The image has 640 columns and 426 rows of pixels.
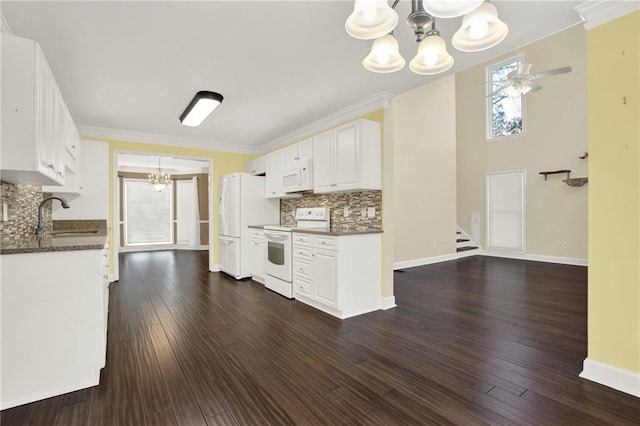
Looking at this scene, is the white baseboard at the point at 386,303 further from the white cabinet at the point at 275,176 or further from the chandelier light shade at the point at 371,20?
the chandelier light shade at the point at 371,20

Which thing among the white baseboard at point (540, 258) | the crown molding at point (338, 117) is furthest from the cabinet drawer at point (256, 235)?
the white baseboard at point (540, 258)

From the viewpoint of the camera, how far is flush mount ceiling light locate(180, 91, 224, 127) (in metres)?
3.47

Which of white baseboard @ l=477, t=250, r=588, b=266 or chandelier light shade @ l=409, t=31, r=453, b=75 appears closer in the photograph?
chandelier light shade @ l=409, t=31, r=453, b=75

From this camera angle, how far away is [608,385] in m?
1.99

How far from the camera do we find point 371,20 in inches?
59.9

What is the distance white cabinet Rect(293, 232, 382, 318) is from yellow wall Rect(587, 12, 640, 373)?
6.36ft

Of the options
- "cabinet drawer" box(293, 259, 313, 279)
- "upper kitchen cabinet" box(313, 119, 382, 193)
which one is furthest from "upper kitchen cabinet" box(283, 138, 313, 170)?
"cabinet drawer" box(293, 259, 313, 279)

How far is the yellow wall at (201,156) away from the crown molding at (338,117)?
0.89 m

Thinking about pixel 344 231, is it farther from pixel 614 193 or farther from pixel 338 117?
pixel 614 193

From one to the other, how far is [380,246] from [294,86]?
82.0 inches

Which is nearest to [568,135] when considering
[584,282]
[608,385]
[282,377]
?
[584,282]

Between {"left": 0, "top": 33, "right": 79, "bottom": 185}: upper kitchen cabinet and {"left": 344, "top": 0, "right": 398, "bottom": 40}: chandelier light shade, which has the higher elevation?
{"left": 344, "top": 0, "right": 398, "bottom": 40}: chandelier light shade

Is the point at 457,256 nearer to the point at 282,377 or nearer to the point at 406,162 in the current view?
the point at 406,162

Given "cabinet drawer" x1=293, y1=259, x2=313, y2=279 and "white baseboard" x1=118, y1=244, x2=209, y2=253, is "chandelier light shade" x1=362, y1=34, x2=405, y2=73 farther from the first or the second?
"white baseboard" x1=118, y1=244, x2=209, y2=253
